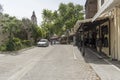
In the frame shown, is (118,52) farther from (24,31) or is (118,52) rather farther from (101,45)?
(24,31)

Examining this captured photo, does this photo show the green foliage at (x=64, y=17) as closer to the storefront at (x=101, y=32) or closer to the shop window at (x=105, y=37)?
the storefront at (x=101, y=32)

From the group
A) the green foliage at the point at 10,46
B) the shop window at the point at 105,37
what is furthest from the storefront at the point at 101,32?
the green foliage at the point at 10,46

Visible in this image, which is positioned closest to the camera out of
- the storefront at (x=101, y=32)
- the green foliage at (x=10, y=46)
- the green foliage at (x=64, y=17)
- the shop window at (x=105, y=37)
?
the storefront at (x=101, y=32)

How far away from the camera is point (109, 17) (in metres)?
26.8

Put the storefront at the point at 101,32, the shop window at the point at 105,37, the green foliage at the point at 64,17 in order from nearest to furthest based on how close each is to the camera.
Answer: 1. the storefront at the point at 101,32
2. the shop window at the point at 105,37
3. the green foliage at the point at 64,17

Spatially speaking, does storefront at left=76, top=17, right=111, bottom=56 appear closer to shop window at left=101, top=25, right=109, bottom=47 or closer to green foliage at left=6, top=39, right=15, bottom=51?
shop window at left=101, top=25, right=109, bottom=47

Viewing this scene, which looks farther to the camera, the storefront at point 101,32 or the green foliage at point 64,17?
the green foliage at point 64,17

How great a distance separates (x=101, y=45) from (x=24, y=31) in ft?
93.3

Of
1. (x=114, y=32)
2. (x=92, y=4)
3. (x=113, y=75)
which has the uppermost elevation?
(x=92, y=4)

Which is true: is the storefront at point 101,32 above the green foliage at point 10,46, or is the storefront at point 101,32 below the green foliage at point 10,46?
above

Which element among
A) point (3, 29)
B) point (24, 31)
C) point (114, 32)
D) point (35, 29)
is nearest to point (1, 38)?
point (3, 29)

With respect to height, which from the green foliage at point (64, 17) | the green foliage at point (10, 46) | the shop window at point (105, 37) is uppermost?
the green foliage at point (64, 17)

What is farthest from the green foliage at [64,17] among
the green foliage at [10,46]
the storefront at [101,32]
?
the green foliage at [10,46]

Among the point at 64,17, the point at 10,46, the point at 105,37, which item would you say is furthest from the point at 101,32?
the point at 64,17
